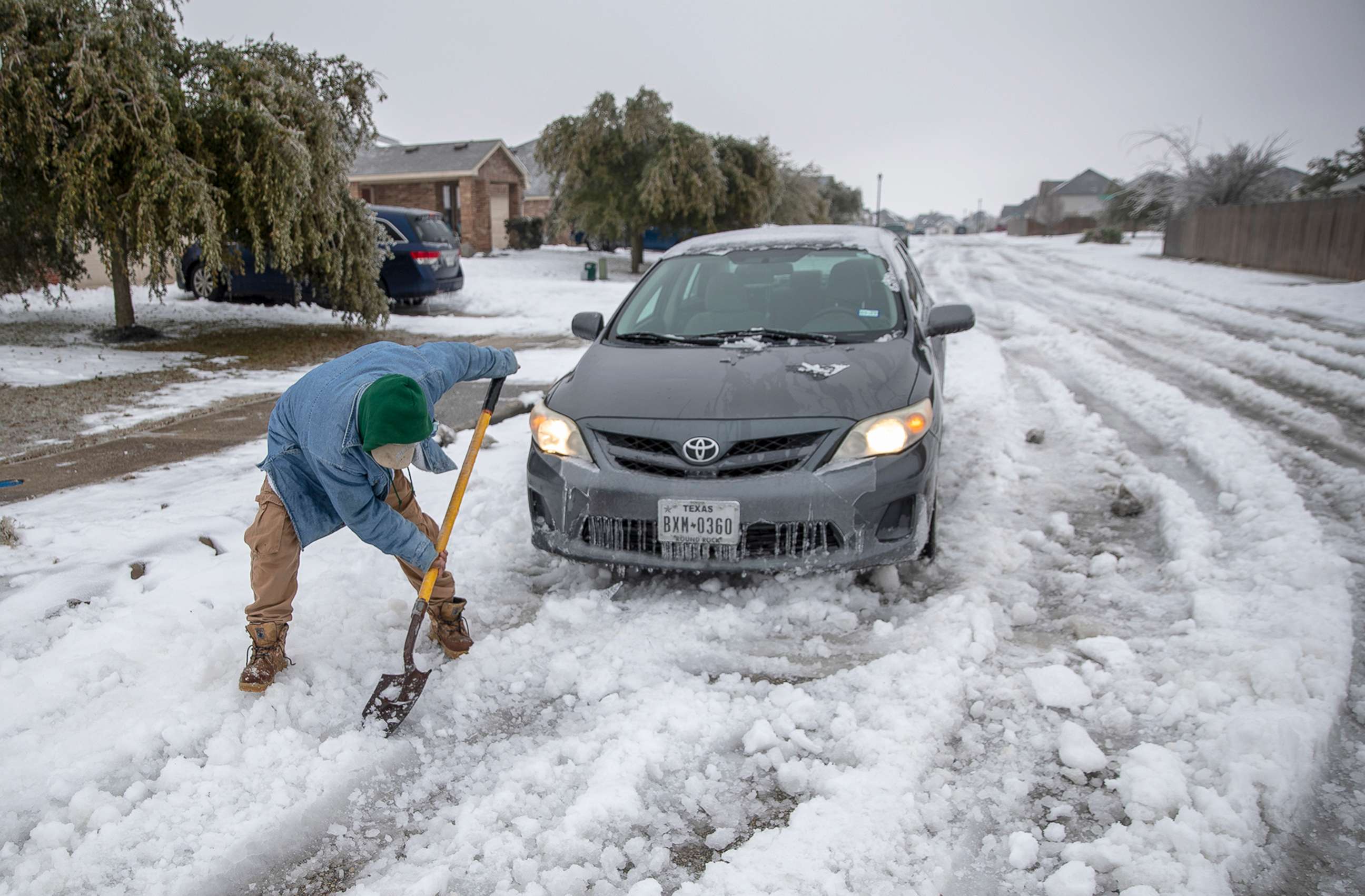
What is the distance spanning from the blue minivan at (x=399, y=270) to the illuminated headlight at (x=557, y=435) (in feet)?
33.8

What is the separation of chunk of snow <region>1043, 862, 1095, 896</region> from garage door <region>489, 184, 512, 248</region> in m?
33.2

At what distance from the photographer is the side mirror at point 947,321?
14.2 ft

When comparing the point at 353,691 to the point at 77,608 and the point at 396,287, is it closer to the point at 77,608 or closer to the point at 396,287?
the point at 77,608

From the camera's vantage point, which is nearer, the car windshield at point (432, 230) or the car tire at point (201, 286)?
the car tire at point (201, 286)

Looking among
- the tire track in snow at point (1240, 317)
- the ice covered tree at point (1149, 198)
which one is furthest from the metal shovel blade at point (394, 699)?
the ice covered tree at point (1149, 198)

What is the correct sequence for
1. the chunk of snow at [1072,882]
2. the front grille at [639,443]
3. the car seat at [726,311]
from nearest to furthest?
the chunk of snow at [1072,882]
the front grille at [639,443]
the car seat at [726,311]

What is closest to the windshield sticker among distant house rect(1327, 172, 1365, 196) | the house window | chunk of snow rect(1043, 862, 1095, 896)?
chunk of snow rect(1043, 862, 1095, 896)

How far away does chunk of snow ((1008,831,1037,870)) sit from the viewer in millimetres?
2148

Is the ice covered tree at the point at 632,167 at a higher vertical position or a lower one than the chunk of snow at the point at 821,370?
higher

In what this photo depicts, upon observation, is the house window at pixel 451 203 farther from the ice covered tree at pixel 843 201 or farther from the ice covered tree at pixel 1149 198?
the ice covered tree at pixel 843 201

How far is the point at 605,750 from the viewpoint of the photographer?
103 inches

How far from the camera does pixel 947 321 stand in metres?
4.34

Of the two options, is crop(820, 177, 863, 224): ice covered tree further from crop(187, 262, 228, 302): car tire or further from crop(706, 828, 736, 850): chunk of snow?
crop(706, 828, 736, 850): chunk of snow

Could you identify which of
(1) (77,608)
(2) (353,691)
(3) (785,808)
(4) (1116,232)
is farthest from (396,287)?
(4) (1116,232)
